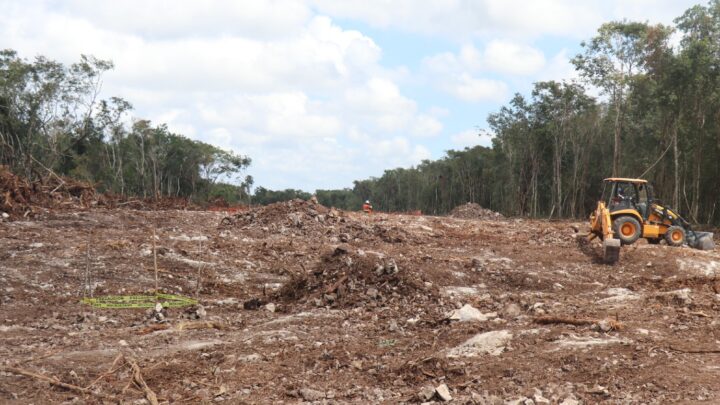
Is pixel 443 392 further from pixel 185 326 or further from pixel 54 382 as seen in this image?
pixel 185 326

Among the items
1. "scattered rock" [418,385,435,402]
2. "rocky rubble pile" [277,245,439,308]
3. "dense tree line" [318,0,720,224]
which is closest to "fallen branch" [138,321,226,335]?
"rocky rubble pile" [277,245,439,308]

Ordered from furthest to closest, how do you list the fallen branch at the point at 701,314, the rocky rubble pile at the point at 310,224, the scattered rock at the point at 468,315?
the rocky rubble pile at the point at 310,224, the scattered rock at the point at 468,315, the fallen branch at the point at 701,314

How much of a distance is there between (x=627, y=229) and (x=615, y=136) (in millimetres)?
16783

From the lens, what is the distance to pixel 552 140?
4056cm

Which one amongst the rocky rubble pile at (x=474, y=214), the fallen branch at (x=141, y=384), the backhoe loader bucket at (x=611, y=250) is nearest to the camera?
the fallen branch at (x=141, y=384)

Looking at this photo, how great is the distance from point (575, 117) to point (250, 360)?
35.4 metres

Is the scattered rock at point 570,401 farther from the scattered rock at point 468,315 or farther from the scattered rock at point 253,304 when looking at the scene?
the scattered rock at point 253,304

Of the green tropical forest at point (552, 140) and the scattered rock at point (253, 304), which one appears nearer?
the scattered rock at point (253, 304)

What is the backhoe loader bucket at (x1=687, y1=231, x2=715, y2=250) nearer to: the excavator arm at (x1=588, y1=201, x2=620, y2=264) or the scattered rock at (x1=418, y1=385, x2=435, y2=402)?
the excavator arm at (x1=588, y1=201, x2=620, y2=264)

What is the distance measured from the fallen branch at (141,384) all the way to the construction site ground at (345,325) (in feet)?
0.06

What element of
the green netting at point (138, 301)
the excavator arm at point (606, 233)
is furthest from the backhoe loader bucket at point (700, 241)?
the green netting at point (138, 301)

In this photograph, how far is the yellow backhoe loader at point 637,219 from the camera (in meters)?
14.5

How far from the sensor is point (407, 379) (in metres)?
5.64

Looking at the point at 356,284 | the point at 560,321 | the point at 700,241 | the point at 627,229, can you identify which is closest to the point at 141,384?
the point at 356,284
